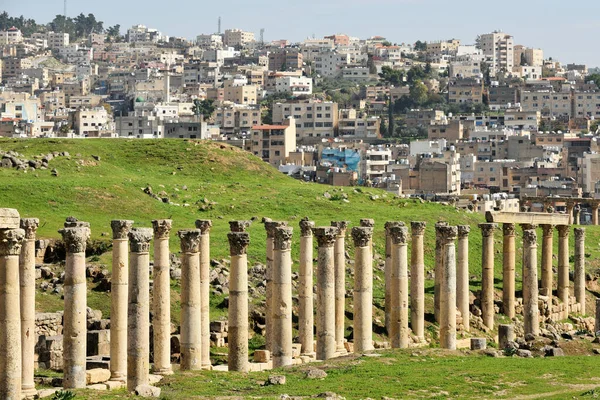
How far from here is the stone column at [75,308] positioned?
40875mm

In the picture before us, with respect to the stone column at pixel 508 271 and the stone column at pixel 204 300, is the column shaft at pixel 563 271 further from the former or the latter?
the stone column at pixel 204 300

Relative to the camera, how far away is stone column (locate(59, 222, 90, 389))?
1609 inches

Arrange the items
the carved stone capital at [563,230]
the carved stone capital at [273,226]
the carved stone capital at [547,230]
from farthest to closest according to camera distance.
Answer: the carved stone capital at [563,230], the carved stone capital at [547,230], the carved stone capital at [273,226]

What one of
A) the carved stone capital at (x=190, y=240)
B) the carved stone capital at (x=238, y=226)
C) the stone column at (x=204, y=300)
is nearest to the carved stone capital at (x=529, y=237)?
the carved stone capital at (x=238, y=226)

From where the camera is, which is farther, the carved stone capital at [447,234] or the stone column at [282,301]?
the carved stone capital at [447,234]

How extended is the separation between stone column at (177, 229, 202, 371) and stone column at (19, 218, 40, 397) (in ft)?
15.2

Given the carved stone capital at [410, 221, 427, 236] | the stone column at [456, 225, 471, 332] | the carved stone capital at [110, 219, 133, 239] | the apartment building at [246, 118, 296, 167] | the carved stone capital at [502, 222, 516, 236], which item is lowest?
the stone column at [456, 225, 471, 332]

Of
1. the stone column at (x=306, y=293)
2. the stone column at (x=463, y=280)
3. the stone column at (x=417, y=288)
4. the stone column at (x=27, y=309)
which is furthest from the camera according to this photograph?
the stone column at (x=463, y=280)

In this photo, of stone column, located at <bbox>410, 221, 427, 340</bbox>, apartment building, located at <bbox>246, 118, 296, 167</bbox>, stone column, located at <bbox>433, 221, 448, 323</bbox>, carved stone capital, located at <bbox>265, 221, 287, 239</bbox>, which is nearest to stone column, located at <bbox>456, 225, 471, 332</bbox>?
stone column, located at <bbox>433, 221, 448, 323</bbox>

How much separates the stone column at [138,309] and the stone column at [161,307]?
8.97 ft

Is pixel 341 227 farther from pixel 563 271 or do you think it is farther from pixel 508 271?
pixel 563 271

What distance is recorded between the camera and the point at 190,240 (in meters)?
45.2

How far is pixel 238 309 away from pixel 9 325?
11678 mm

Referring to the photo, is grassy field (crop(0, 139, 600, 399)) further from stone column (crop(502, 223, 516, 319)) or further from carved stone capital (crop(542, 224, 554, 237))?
carved stone capital (crop(542, 224, 554, 237))
